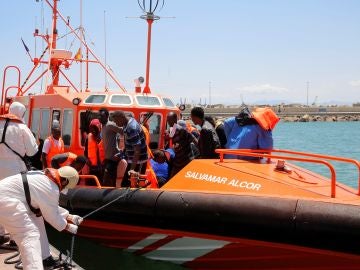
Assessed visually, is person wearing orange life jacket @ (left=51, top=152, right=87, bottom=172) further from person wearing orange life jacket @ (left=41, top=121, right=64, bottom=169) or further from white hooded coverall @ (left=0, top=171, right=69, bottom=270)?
white hooded coverall @ (left=0, top=171, right=69, bottom=270)

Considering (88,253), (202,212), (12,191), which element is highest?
(12,191)

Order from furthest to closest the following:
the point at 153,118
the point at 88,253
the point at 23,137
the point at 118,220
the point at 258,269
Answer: the point at 153,118 < the point at 88,253 < the point at 118,220 < the point at 23,137 < the point at 258,269

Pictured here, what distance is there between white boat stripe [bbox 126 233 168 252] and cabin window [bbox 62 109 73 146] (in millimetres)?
1808

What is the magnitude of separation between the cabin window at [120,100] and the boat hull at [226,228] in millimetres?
1435

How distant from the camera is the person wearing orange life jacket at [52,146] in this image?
6543 millimetres

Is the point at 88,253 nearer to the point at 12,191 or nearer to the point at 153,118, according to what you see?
the point at 153,118

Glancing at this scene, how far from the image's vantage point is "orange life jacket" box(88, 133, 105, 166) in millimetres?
6188

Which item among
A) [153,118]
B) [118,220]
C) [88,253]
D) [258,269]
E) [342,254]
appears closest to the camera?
[342,254]

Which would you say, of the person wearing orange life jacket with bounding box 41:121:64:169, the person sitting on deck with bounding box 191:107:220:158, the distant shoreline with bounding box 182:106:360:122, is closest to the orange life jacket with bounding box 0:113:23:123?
the person wearing orange life jacket with bounding box 41:121:64:169

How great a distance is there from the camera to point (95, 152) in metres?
6.22

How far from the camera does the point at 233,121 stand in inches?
220

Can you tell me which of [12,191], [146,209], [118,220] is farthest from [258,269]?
[12,191]

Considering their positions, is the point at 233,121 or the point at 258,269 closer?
the point at 258,269

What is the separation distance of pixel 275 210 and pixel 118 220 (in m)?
1.82
